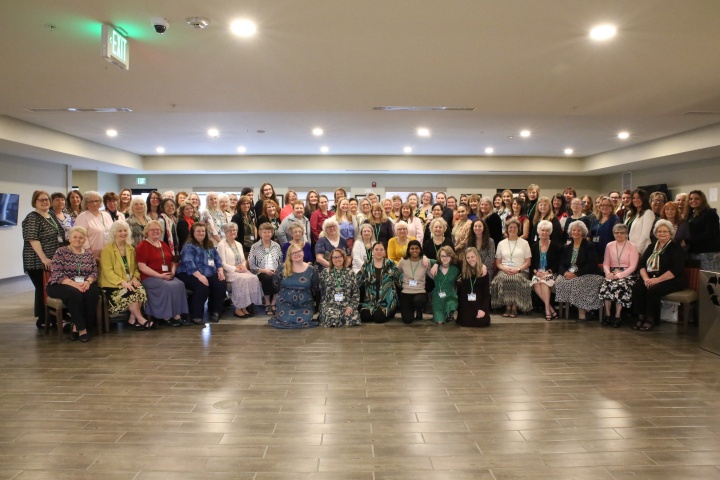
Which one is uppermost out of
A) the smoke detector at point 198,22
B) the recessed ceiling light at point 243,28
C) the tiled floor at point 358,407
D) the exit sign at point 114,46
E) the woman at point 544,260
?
the recessed ceiling light at point 243,28

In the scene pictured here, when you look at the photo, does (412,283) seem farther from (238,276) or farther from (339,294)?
(238,276)

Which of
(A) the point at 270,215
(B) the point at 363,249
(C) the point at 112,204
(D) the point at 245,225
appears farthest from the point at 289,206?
(C) the point at 112,204

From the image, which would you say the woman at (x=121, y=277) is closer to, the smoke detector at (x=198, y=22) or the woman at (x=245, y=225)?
the woman at (x=245, y=225)

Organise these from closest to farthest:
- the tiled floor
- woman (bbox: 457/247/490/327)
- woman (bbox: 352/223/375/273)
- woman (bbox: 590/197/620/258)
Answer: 1. the tiled floor
2. woman (bbox: 457/247/490/327)
3. woman (bbox: 352/223/375/273)
4. woman (bbox: 590/197/620/258)

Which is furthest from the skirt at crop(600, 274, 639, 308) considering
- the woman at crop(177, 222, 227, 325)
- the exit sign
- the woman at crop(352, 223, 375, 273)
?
the exit sign

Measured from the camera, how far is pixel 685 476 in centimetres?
250

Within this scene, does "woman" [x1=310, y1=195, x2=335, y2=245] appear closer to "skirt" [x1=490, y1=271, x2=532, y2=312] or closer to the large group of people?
the large group of people

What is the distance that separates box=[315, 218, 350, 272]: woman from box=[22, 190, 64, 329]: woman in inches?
125

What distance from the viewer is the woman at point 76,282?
5102 millimetres

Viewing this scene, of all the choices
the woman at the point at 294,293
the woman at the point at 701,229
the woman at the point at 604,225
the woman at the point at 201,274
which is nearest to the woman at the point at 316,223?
the woman at the point at 294,293

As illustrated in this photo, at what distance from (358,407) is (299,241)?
331cm

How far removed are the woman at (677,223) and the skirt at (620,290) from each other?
2.62 feet

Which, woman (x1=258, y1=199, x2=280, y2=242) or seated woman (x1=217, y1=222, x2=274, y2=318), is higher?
woman (x1=258, y1=199, x2=280, y2=242)

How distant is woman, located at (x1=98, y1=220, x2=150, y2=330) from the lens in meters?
5.48
